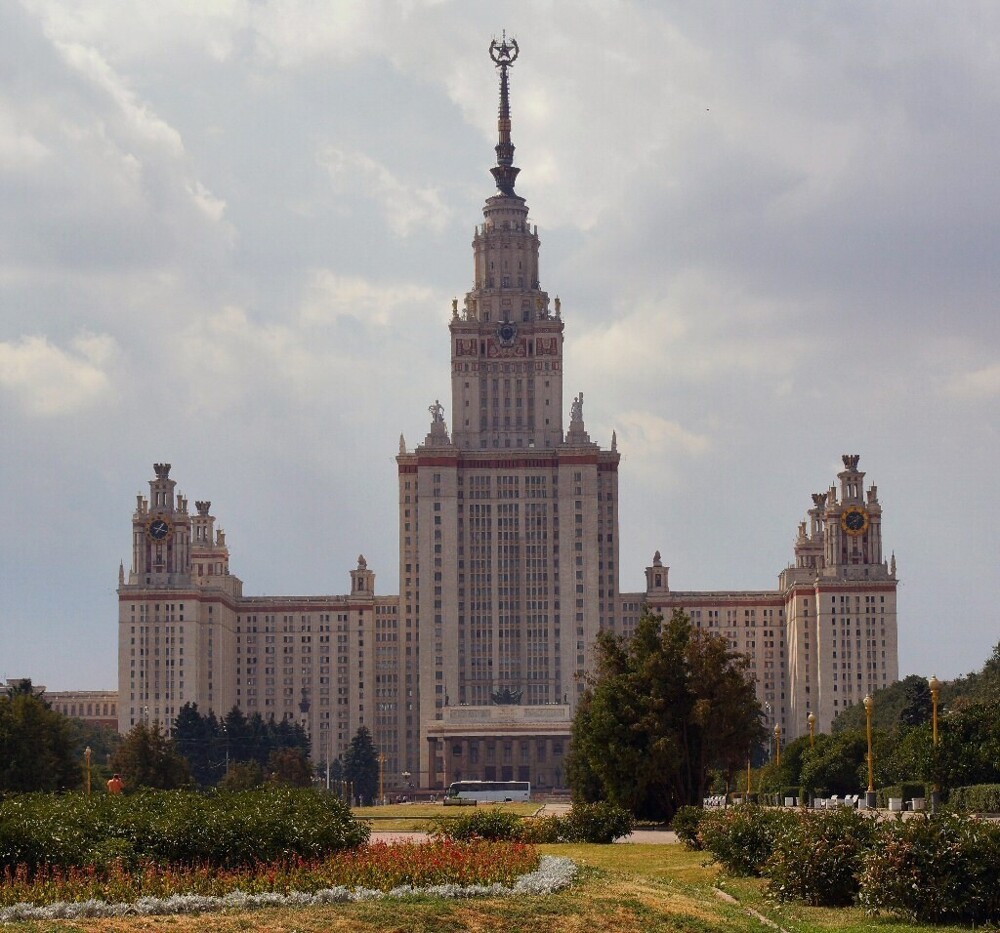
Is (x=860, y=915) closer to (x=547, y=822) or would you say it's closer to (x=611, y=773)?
(x=547, y=822)

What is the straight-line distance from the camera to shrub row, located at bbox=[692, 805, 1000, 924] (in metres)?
36.7

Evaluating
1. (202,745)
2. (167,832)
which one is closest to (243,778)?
(202,745)

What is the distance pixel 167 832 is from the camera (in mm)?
41375

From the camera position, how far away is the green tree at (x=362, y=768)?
190 m

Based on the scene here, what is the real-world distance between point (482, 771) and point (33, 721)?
92.2m

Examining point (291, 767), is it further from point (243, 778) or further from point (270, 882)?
point (270, 882)

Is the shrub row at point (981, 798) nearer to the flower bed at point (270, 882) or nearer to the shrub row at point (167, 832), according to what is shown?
the shrub row at point (167, 832)

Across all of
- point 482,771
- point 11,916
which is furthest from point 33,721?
point 482,771

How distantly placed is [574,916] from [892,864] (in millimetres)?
6614

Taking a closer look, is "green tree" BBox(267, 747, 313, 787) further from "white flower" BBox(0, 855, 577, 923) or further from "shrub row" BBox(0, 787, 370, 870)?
"white flower" BBox(0, 855, 577, 923)

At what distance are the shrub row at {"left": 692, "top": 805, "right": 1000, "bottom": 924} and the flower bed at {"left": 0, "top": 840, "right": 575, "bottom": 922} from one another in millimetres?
4997

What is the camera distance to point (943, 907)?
36.7 m

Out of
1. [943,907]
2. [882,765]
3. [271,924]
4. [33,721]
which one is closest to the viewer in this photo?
[271,924]

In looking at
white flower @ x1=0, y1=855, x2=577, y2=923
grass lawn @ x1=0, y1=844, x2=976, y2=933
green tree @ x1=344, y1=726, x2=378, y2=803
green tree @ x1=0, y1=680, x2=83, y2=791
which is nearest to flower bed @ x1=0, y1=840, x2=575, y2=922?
white flower @ x1=0, y1=855, x2=577, y2=923
